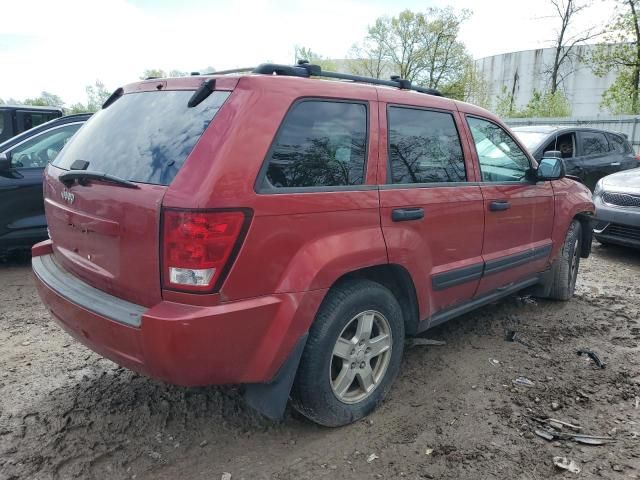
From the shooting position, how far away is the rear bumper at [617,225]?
618 cm

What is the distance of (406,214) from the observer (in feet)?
9.01

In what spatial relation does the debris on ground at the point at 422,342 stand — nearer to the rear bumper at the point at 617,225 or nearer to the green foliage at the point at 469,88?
the rear bumper at the point at 617,225

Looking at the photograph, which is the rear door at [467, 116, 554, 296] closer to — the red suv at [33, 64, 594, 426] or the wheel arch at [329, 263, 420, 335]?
the red suv at [33, 64, 594, 426]

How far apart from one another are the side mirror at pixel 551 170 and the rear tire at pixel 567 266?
955 millimetres

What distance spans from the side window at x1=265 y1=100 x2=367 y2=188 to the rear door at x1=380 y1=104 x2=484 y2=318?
19 cm

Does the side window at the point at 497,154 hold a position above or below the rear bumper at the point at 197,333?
above

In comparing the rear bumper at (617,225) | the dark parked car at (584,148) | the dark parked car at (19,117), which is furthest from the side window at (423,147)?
the dark parked car at (19,117)

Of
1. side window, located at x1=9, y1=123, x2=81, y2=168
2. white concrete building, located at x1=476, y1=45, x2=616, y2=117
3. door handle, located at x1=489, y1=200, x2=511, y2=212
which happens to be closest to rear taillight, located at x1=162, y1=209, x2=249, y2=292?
door handle, located at x1=489, y1=200, x2=511, y2=212

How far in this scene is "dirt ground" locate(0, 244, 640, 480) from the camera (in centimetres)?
239

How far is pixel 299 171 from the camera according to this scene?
2.33 meters

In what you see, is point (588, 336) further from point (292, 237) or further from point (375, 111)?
point (292, 237)

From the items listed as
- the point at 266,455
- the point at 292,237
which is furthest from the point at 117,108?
the point at 266,455

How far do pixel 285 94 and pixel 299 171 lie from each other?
362 mm

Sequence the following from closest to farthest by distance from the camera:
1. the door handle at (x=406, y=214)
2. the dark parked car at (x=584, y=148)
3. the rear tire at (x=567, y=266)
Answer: the door handle at (x=406, y=214) → the rear tire at (x=567, y=266) → the dark parked car at (x=584, y=148)
